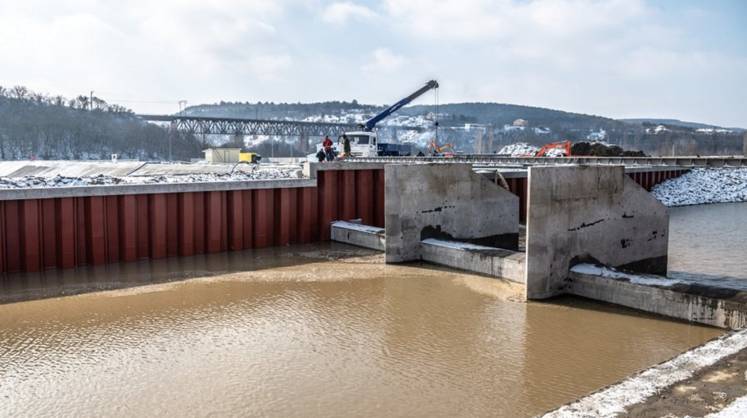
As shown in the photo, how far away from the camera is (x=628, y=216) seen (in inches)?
440

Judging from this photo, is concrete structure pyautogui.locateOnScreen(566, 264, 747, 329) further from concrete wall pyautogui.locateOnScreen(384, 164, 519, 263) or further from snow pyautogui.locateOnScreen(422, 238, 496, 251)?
concrete wall pyautogui.locateOnScreen(384, 164, 519, 263)

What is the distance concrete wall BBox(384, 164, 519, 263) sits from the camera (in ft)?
42.1

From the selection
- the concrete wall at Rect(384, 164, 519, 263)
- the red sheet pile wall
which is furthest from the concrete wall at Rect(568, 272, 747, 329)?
the red sheet pile wall

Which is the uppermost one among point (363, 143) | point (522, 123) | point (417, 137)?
point (522, 123)

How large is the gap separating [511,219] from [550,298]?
518 centimetres

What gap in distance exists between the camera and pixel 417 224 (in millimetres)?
13078

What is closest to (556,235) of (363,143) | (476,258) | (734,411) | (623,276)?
(623,276)

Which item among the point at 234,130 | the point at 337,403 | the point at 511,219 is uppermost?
the point at 234,130

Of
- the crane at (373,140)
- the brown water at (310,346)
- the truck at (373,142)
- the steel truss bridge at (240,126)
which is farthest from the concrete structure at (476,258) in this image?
the steel truss bridge at (240,126)

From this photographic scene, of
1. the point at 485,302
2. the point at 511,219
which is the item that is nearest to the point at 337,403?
the point at 485,302

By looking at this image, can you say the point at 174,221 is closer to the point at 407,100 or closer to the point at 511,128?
the point at 407,100

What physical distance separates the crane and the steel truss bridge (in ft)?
161

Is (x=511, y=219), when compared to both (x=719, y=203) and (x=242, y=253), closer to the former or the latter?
(x=242, y=253)

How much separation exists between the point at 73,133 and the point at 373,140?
65.9m
